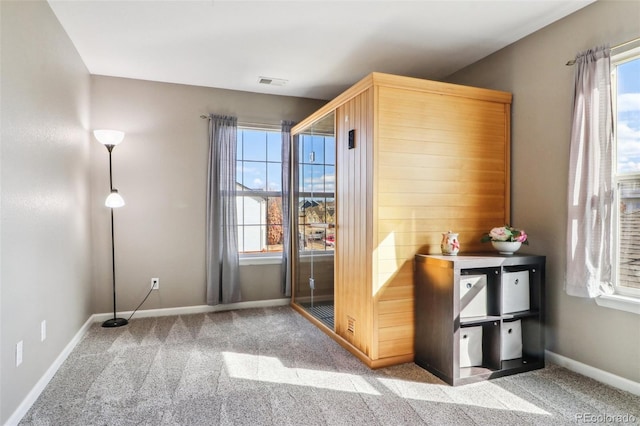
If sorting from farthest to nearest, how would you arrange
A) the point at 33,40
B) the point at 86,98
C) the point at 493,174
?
the point at 86,98
the point at 493,174
the point at 33,40

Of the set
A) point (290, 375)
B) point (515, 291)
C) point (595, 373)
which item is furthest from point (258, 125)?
point (595, 373)

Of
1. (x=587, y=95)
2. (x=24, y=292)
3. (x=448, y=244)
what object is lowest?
(x=24, y=292)

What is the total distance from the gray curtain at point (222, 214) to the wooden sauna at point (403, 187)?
1496mm

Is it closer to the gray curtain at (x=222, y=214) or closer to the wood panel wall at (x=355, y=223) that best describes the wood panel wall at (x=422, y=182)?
the wood panel wall at (x=355, y=223)

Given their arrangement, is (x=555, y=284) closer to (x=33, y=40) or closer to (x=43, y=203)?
(x=43, y=203)

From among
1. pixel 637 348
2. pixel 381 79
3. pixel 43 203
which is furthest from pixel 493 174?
pixel 43 203

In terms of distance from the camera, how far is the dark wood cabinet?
2385 millimetres

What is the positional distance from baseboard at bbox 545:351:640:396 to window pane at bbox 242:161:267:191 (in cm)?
319

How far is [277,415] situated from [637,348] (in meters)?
2.14

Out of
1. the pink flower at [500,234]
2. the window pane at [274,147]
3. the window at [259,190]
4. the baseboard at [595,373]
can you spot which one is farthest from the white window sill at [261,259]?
the baseboard at [595,373]

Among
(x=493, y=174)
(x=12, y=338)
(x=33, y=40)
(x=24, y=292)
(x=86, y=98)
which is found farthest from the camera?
(x=86, y=98)

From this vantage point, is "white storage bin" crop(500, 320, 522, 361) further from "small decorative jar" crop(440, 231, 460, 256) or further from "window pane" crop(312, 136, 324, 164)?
"window pane" crop(312, 136, 324, 164)

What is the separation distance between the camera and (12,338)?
1922 millimetres

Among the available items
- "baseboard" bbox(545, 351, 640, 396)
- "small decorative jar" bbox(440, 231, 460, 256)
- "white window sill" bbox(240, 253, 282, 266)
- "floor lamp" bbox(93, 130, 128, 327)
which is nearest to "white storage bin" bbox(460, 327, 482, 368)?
"small decorative jar" bbox(440, 231, 460, 256)
